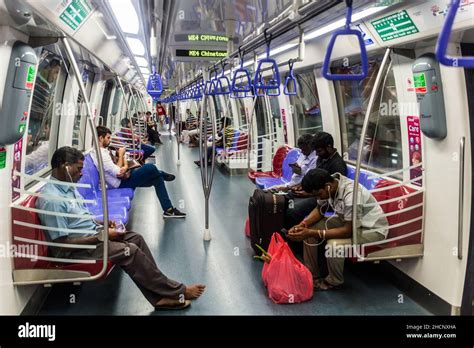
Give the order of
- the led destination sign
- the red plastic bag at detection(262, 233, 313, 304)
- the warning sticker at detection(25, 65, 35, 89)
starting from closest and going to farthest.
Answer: the warning sticker at detection(25, 65, 35, 89), the red plastic bag at detection(262, 233, 313, 304), the led destination sign

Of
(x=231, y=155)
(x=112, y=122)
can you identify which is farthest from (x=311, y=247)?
(x=112, y=122)

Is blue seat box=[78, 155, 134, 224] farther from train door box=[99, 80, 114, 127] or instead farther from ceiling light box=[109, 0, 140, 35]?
train door box=[99, 80, 114, 127]

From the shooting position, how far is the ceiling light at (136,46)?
22.1 ft

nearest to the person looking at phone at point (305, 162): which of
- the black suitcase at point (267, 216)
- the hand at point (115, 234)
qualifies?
the black suitcase at point (267, 216)

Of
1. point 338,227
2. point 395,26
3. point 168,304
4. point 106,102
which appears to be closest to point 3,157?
point 168,304

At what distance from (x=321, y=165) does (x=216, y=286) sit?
2026 millimetres

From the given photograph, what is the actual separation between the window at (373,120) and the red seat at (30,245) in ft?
11.6

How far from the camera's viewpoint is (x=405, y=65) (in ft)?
13.2

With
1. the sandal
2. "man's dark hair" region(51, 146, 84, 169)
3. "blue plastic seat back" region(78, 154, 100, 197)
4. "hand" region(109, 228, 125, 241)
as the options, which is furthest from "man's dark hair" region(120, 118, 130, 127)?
the sandal

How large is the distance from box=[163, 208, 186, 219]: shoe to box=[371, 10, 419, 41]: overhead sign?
400cm

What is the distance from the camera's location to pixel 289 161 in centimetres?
716

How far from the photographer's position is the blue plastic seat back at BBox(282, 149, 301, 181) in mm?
7020
